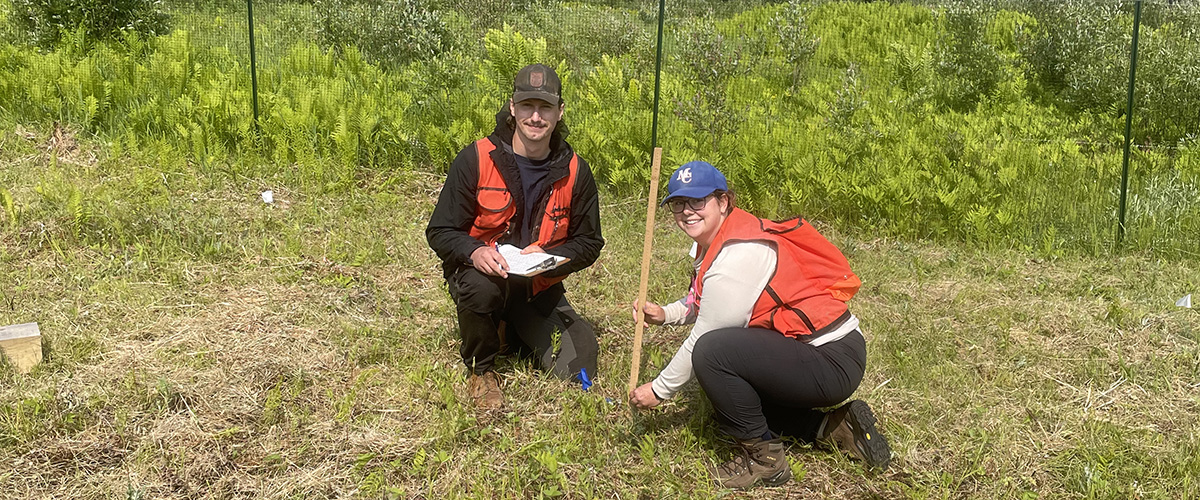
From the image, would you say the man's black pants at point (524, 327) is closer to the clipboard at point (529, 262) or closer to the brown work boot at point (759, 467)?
the clipboard at point (529, 262)

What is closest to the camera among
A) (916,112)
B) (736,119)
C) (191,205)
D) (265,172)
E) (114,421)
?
(114,421)

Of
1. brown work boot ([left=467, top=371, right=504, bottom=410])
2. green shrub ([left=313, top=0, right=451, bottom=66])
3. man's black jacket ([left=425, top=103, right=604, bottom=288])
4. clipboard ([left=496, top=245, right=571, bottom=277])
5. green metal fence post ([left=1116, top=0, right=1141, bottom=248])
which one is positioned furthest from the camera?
green shrub ([left=313, top=0, right=451, bottom=66])

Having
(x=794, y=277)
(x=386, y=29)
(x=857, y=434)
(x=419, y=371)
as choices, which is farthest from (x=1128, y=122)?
(x=386, y=29)

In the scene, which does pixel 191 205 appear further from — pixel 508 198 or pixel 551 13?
pixel 551 13

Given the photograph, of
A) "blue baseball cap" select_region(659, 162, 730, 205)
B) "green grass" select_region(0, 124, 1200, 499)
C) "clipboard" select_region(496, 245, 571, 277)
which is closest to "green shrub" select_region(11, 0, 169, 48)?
"green grass" select_region(0, 124, 1200, 499)

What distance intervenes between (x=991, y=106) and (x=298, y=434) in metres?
7.15

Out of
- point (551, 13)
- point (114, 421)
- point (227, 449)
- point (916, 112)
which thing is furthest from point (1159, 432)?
point (551, 13)

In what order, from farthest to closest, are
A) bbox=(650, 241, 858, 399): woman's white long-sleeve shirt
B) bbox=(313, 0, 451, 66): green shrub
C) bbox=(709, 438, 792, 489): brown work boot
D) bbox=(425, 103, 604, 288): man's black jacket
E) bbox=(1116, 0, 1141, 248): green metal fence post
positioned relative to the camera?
bbox=(313, 0, 451, 66): green shrub → bbox=(1116, 0, 1141, 248): green metal fence post → bbox=(425, 103, 604, 288): man's black jacket → bbox=(709, 438, 792, 489): brown work boot → bbox=(650, 241, 858, 399): woman's white long-sleeve shirt

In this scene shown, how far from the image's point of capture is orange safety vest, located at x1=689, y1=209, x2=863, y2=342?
3160 millimetres

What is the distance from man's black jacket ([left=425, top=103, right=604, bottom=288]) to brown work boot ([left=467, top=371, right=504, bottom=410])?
45 cm

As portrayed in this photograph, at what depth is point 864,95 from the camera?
8.76 metres

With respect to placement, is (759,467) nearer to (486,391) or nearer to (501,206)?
(486,391)

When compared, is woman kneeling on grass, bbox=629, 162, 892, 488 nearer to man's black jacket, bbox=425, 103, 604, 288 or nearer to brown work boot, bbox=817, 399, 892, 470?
brown work boot, bbox=817, 399, 892, 470

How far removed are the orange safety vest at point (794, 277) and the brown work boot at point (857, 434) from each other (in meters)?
0.39
